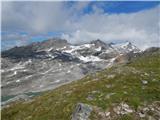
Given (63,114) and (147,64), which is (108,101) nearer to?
(63,114)

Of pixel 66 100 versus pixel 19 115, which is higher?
pixel 66 100

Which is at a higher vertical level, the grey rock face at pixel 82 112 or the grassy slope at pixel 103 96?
the grey rock face at pixel 82 112

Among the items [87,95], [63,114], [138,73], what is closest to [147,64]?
[138,73]

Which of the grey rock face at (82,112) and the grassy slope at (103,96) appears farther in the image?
the grassy slope at (103,96)

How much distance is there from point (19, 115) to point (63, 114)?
9.87 metres

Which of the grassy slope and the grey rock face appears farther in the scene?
the grassy slope

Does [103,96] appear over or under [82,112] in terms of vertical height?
under

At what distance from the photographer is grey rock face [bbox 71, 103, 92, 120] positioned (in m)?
35.5

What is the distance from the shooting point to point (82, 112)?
35844mm

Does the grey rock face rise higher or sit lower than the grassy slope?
higher

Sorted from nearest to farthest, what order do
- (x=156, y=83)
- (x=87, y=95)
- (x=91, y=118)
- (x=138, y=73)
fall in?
(x=91, y=118) → (x=87, y=95) → (x=156, y=83) → (x=138, y=73)

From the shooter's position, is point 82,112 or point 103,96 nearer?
point 82,112

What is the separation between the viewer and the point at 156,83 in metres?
45.5

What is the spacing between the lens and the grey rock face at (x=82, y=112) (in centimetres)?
3553
